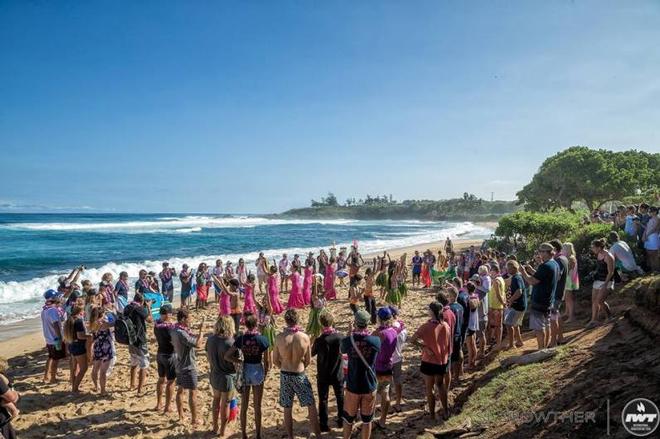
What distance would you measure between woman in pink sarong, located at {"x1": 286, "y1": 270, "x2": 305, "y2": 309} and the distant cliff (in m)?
92.3

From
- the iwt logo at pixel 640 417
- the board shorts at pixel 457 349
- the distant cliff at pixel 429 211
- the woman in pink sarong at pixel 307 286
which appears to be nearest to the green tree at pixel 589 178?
the woman in pink sarong at pixel 307 286

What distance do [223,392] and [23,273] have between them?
23331mm

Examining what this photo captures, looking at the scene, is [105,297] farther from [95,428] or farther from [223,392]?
[223,392]

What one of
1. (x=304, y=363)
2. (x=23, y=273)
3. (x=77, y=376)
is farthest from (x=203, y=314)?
(x=23, y=273)

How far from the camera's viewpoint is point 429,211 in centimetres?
12262

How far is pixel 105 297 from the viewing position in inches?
353

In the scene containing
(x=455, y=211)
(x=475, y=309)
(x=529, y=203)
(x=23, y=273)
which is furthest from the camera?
(x=455, y=211)

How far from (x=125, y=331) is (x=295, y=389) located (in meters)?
3.42

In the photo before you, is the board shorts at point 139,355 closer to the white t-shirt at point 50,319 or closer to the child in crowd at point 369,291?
the white t-shirt at point 50,319

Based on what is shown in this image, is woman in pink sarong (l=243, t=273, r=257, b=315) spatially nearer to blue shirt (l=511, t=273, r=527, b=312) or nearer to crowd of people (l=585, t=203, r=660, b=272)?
blue shirt (l=511, t=273, r=527, b=312)

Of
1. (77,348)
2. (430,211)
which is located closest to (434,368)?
(77,348)

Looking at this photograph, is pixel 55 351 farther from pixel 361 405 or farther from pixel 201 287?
pixel 201 287

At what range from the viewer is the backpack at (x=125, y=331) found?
6.64m

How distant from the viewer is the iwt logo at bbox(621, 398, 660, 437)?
3307mm
